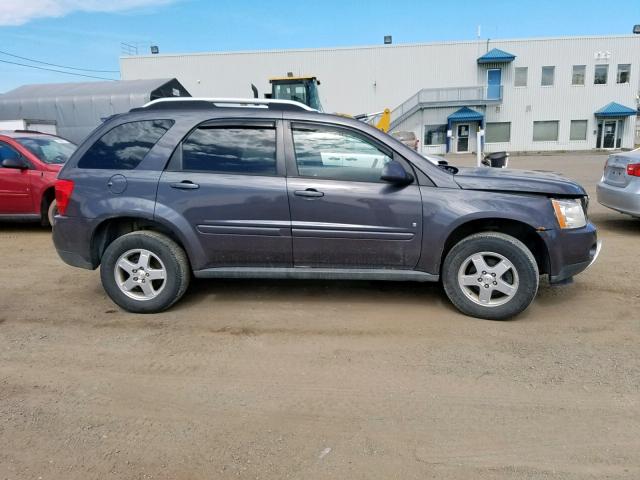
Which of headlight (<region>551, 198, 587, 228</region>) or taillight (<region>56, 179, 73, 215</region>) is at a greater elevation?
taillight (<region>56, 179, 73, 215</region>)

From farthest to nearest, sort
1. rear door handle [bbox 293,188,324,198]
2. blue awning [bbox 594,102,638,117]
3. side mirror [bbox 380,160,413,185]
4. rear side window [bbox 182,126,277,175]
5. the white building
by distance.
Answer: the white building → blue awning [bbox 594,102,638,117] → rear side window [bbox 182,126,277,175] → rear door handle [bbox 293,188,324,198] → side mirror [bbox 380,160,413,185]

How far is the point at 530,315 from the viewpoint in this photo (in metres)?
4.16

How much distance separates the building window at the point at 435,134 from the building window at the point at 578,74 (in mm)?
10489

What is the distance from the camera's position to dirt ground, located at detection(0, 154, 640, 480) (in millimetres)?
2406

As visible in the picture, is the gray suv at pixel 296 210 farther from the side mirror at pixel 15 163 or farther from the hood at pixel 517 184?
the side mirror at pixel 15 163

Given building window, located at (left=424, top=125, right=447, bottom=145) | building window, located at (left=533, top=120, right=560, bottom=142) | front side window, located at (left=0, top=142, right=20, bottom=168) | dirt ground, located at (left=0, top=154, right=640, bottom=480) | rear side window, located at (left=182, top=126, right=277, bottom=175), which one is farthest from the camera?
building window, located at (left=533, top=120, right=560, bottom=142)

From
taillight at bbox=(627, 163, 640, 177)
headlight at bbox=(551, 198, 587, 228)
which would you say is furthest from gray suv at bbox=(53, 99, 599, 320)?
taillight at bbox=(627, 163, 640, 177)

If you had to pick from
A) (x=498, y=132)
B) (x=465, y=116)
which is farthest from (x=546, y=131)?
(x=465, y=116)

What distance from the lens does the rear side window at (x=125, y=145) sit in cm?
421

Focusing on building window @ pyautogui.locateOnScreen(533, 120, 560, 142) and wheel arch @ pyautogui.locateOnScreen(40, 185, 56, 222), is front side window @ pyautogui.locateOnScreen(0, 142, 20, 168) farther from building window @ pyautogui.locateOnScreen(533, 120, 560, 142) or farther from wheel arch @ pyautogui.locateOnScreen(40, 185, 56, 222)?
building window @ pyautogui.locateOnScreen(533, 120, 560, 142)

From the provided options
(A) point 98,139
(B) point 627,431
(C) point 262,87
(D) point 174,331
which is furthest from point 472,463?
(C) point 262,87

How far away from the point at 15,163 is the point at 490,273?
7.23 m

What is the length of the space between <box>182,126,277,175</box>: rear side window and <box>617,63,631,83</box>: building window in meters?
41.7

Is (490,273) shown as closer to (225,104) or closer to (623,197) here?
(225,104)
